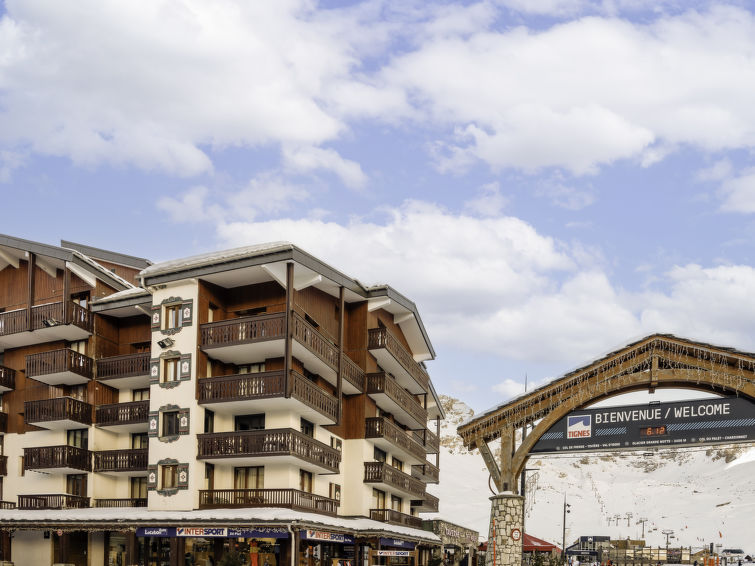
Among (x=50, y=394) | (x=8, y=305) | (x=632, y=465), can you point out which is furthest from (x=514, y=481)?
(x=632, y=465)

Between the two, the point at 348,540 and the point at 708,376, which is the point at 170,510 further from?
the point at 708,376

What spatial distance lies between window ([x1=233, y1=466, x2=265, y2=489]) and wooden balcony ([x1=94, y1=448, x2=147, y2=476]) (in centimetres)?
553

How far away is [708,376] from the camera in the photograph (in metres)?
34.7

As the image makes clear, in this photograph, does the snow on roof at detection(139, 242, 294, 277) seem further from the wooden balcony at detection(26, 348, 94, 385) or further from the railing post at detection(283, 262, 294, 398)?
the wooden balcony at detection(26, 348, 94, 385)

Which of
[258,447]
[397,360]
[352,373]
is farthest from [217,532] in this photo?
[397,360]

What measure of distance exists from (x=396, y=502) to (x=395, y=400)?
9113 millimetres

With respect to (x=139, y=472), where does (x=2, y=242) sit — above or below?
above

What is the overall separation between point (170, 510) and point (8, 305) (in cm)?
1820

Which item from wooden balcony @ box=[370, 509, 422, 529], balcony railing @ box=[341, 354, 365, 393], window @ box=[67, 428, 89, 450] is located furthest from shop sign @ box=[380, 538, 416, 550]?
window @ box=[67, 428, 89, 450]

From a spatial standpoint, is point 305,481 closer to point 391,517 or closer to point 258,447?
point 258,447

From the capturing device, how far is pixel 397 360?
48844 mm

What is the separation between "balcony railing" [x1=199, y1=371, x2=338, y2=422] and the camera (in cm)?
3762

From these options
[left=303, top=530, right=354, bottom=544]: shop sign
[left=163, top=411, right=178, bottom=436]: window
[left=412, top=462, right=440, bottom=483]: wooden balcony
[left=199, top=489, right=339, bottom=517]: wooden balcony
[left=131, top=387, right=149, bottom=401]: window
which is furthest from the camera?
[left=412, top=462, right=440, bottom=483]: wooden balcony

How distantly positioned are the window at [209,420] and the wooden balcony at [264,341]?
2.47 metres
